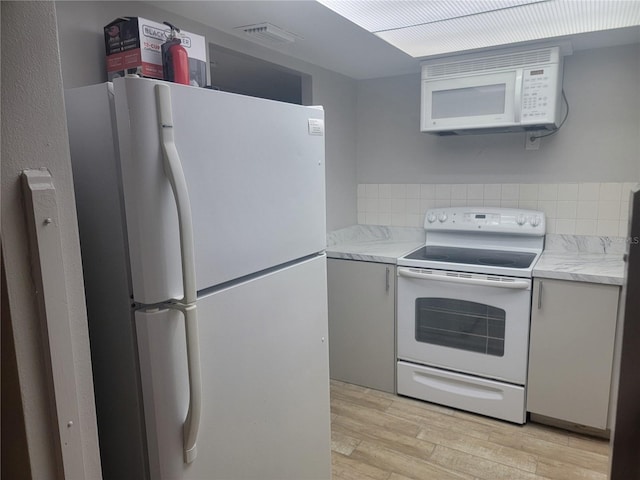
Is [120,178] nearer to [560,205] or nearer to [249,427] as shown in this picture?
[249,427]

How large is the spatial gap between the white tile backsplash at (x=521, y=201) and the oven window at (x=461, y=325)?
795mm

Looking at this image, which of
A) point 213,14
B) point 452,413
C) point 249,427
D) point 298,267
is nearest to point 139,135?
point 298,267

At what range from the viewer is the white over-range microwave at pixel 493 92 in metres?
2.42

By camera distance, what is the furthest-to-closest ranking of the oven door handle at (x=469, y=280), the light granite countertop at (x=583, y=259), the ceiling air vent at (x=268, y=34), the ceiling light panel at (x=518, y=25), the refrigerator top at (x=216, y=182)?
the oven door handle at (x=469, y=280) < the light granite countertop at (x=583, y=259) < the ceiling air vent at (x=268, y=34) < the ceiling light panel at (x=518, y=25) < the refrigerator top at (x=216, y=182)

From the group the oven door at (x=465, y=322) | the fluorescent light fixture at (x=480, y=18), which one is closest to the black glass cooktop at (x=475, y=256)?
the oven door at (x=465, y=322)

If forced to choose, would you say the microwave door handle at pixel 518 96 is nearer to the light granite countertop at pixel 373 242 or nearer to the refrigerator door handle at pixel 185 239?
the light granite countertop at pixel 373 242

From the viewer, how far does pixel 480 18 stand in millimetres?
1852

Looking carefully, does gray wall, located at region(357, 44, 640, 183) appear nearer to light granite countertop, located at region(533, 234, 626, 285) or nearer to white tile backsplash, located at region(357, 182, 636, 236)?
white tile backsplash, located at region(357, 182, 636, 236)

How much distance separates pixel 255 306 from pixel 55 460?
635mm

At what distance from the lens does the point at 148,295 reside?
1016mm

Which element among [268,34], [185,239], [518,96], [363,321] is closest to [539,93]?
[518,96]

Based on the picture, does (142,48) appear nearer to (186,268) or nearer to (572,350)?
(186,268)

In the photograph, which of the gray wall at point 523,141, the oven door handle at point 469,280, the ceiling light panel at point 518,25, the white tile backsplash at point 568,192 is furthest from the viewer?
the white tile backsplash at point 568,192

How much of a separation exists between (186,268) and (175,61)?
0.70 meters
